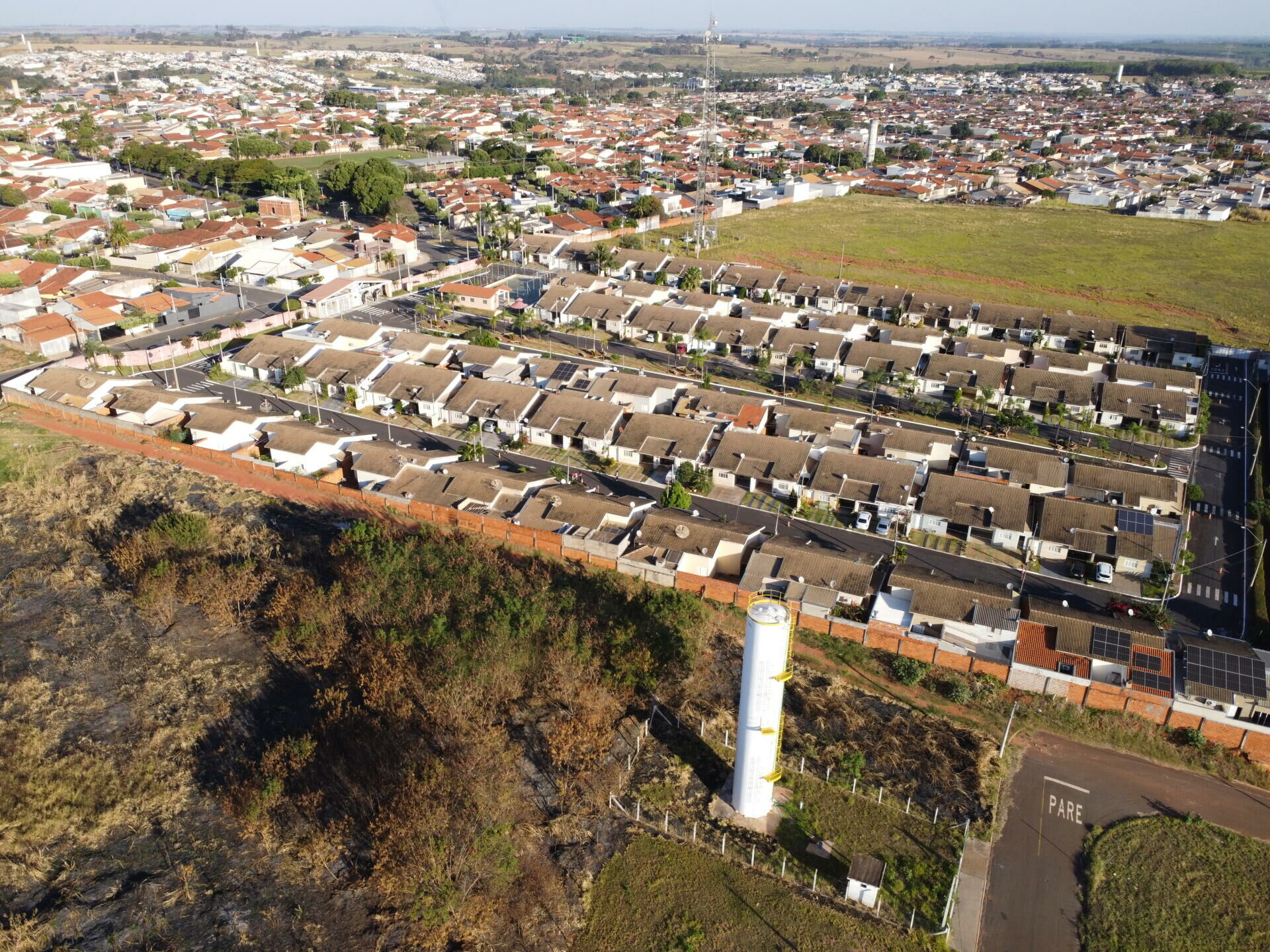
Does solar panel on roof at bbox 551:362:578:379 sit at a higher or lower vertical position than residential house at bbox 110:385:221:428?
higher

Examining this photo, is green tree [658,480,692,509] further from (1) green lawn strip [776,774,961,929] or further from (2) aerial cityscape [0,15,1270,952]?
(1) green lawn strip [776,774,961,929]

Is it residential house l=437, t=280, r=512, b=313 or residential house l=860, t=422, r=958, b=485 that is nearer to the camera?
residential house l=860, t=422, r=958, b=485

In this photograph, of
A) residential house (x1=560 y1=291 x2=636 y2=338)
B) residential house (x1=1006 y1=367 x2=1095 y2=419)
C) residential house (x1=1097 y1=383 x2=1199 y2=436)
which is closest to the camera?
residential house (x1=1097 y1=383 x2=1199 y2=436)

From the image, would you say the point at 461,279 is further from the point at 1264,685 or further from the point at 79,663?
the point at 1264,685

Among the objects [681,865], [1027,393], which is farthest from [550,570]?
[1027,393]

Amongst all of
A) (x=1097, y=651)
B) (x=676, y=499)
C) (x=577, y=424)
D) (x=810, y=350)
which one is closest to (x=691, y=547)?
(x=676, y=499)

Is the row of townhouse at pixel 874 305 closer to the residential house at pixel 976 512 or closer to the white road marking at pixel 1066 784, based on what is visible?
the residential house at pixel 976 512

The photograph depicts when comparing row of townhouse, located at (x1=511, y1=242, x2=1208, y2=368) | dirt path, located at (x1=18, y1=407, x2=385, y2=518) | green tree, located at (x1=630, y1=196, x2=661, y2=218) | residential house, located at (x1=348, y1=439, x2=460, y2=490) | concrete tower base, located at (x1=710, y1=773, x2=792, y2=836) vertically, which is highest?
green tree, located at (x1=630, y1=196, x2=661, y2=218)

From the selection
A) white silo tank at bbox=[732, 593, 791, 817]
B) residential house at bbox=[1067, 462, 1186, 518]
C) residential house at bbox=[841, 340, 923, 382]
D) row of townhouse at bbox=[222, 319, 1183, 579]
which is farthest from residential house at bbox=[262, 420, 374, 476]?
residential house at bbox=[1067, 462, 1186, 518]
